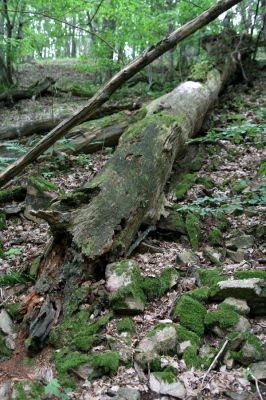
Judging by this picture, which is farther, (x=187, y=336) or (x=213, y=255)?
(x=213, y=255)

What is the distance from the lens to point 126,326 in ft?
11.6

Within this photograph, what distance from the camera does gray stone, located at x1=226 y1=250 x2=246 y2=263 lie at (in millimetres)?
4555

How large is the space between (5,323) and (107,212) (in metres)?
1.69

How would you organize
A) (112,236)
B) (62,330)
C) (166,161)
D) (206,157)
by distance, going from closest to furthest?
1. (62,330)
2. (112,236)
3. (166,161)
4. (206,157)

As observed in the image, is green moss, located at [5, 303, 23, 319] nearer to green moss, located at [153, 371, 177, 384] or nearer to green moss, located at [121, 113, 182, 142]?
green moss, located at [153, 371, 177, 384]

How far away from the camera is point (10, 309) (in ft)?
12.8

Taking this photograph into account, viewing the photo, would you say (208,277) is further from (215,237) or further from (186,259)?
(215,237)

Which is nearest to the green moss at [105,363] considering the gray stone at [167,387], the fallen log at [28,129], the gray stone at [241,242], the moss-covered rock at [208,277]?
the gray stone at [167,387]

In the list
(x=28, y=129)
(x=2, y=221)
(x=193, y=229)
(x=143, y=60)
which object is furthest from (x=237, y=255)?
(x=28, y=129)

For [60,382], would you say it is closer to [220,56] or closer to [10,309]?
[10,309]

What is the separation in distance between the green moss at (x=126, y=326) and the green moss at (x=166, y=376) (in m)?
0.57

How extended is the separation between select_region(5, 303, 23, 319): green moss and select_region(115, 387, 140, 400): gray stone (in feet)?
4.85

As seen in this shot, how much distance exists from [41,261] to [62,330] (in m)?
1.11

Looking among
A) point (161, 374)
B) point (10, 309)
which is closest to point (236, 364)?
point (161, 374)
